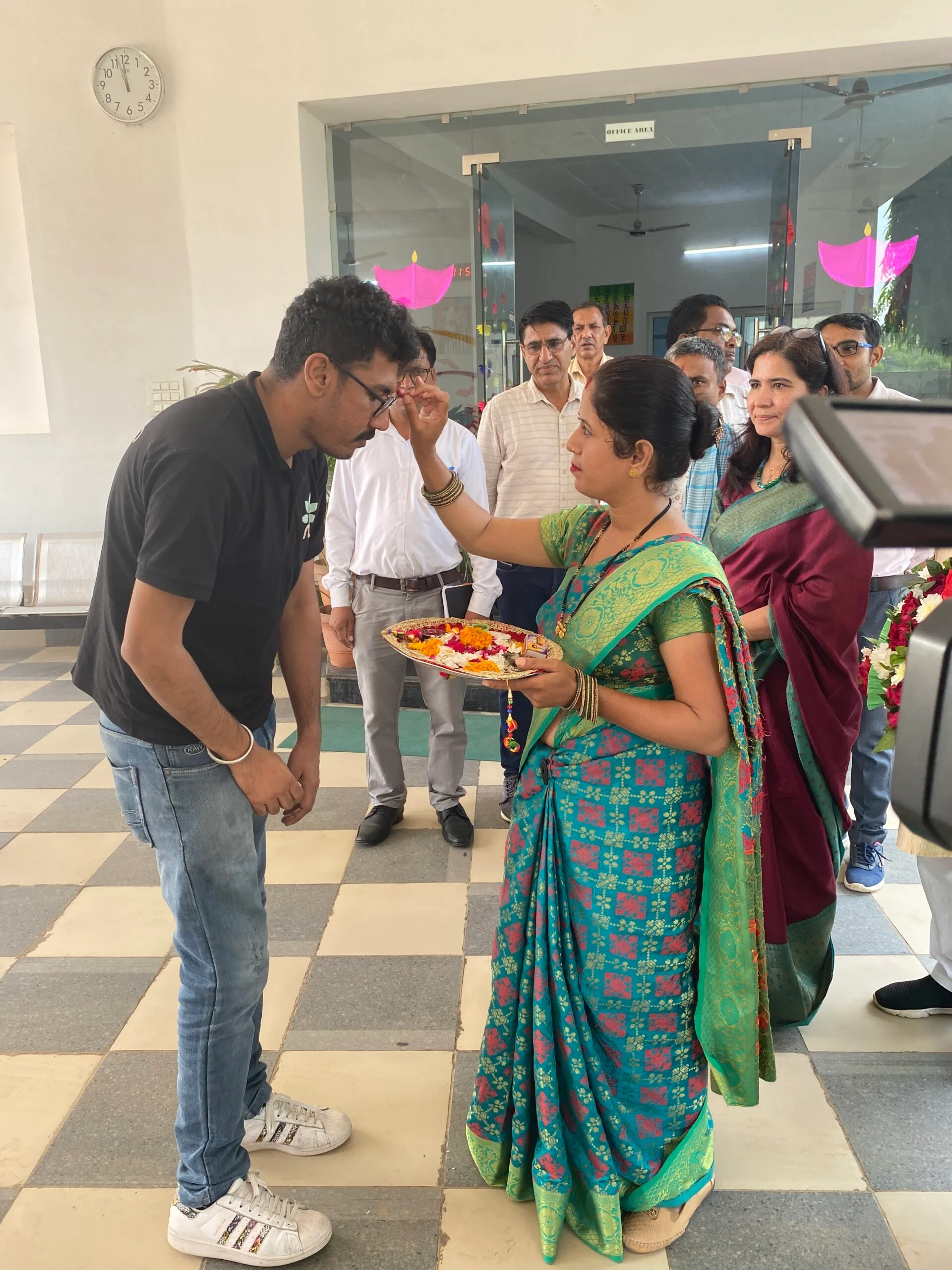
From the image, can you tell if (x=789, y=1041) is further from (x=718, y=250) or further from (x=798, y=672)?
(x=718, y=250)

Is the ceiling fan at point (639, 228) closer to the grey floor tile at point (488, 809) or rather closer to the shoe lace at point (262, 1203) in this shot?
the grey floor tile at point (488, 809)

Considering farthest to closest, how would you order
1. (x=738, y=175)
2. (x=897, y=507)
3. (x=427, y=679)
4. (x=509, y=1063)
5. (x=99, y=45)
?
(x=738, y=175) < (x=99, y=45) < (x=427, y=679) < (x=509, y=1063) < (x=897, y=507)

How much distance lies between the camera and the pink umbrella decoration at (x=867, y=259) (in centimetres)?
501

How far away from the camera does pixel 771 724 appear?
210 centimetres

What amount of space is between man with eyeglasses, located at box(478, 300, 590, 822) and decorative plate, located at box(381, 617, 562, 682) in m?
1.21

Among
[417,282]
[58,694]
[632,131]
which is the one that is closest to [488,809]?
[58,694]

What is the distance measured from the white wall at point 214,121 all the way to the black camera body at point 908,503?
4.95m

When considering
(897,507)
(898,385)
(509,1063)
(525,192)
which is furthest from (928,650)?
(525,192)

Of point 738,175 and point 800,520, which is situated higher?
point 738,175

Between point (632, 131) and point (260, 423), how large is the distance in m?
4.59

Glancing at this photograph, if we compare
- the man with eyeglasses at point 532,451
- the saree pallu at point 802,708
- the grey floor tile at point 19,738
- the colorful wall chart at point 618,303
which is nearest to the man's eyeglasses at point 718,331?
the man with eyeglasses at point 532,451

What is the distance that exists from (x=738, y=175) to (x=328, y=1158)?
8.37m

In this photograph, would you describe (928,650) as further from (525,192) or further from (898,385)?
(525,192)

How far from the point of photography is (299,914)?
269 centimetres
